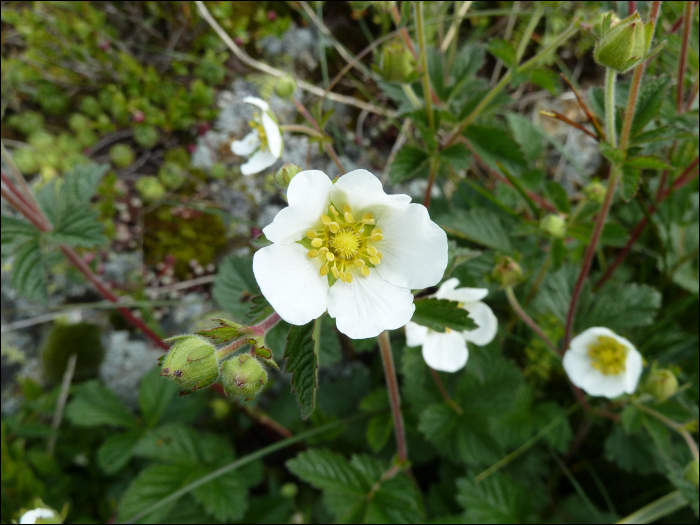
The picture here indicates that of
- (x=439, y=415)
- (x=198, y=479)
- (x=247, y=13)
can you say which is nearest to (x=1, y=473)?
(x=198, y=479)

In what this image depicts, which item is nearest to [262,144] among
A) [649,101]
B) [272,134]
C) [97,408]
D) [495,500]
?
[272,134]

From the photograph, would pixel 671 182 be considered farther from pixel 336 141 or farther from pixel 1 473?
pixel 1 473

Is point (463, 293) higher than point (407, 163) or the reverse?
the reverse

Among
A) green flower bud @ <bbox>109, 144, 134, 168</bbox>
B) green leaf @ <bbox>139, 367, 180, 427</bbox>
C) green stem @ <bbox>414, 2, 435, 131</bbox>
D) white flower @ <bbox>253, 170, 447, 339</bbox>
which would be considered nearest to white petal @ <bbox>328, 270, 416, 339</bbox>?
white flower @ <bbox>253, 170, 447, 339</bbox>

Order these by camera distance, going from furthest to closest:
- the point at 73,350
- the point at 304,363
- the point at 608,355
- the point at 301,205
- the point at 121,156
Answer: the point at 121,156 → the point at 73,350 → the point at 608,355 → the point at 304,363 → the point at 301,205

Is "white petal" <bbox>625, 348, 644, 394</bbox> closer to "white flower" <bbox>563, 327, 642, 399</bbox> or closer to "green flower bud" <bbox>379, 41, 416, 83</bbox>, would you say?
"white flower" <bbox>563, 327, 642, 399</bbox>

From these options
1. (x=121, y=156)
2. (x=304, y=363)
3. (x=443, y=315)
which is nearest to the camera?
(x=304, y=363)

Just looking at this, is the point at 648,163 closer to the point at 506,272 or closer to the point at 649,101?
the point at 649,101
